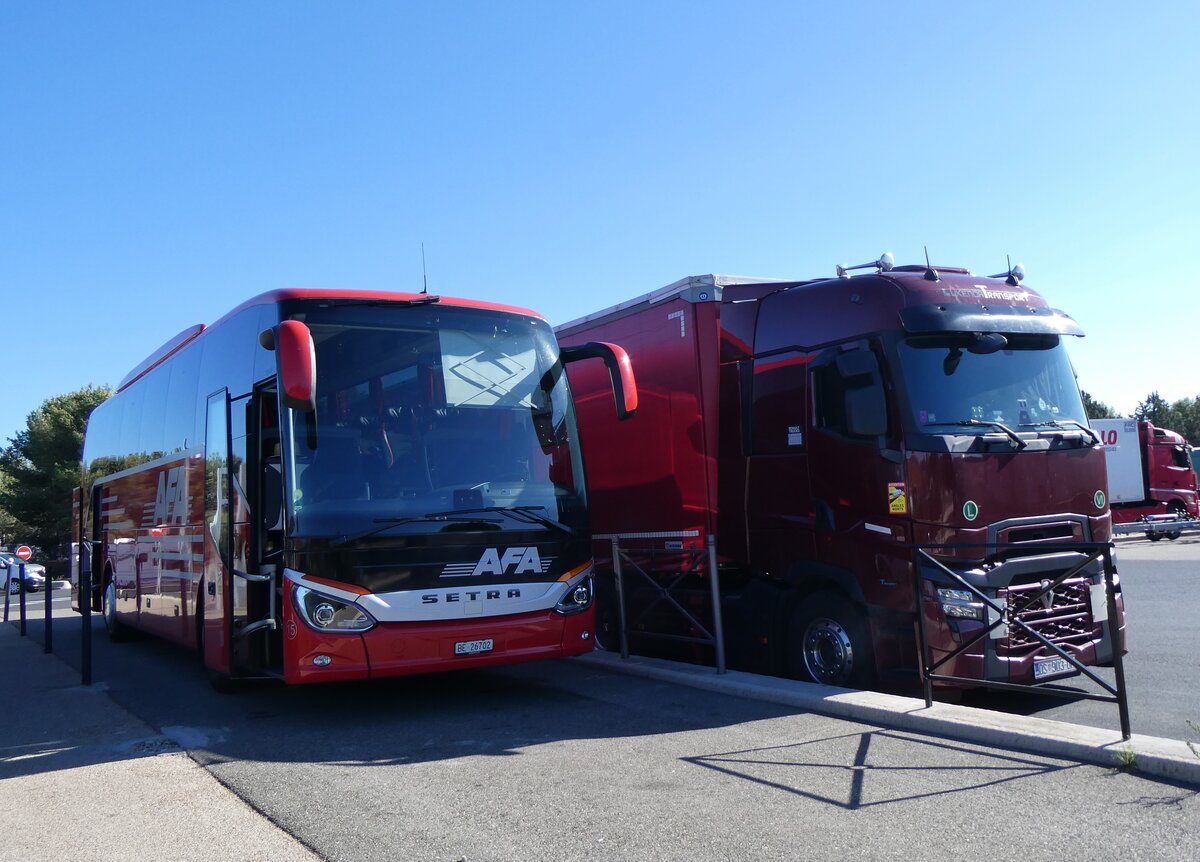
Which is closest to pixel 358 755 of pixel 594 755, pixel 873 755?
pixel 594 755

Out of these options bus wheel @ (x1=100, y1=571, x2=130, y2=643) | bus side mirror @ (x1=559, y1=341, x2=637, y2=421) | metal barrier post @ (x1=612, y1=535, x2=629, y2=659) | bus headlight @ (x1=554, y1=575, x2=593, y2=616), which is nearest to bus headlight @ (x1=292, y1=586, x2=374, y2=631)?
bus headlight @ (x1=554, y1=575, x2=593, y2=616)

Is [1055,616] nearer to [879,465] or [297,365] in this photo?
[879,465]

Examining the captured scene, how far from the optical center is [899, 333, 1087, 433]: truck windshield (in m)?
7.61

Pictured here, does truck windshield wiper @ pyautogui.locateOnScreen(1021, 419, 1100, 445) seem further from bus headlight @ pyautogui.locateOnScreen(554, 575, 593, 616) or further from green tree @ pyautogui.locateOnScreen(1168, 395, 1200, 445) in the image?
green tree @ pyautogui.locateOnScreen(1168, 395, 1200, 445)

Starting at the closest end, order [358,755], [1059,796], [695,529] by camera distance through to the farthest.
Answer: [1059,796] < [358,755] < [695,529]

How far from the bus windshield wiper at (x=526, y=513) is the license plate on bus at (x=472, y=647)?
982 millimetres

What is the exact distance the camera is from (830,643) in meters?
8.19

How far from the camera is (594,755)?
626 cm

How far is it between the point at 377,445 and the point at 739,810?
3985 millimetres

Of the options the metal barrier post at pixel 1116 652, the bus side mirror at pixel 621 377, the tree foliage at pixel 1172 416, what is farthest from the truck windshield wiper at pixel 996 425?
the tree foliage at pixel 1172 416

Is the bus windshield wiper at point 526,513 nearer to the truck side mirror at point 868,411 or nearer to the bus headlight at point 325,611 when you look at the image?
the bus headlight at point 325,611

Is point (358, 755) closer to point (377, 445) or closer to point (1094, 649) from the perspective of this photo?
point (377, 445)

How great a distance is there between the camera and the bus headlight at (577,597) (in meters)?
8.15

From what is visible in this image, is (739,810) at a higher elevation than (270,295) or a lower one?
lower
